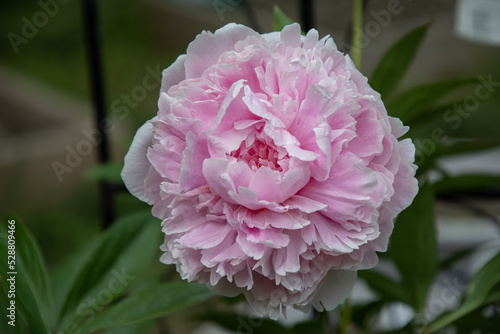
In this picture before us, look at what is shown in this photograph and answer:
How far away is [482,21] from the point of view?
0.63 meters

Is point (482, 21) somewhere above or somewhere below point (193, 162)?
below

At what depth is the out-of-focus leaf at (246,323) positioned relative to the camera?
2.01ft

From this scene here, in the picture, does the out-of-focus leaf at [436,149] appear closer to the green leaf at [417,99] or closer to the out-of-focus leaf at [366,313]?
the green leaf at [417,99]

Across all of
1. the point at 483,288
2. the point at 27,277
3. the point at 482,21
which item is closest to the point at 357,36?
the point at 482,21

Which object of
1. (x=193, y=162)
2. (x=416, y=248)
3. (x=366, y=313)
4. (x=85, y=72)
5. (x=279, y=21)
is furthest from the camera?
(x=85, y=72)

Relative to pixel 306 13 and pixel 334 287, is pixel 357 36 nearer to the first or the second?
pixel 306 13

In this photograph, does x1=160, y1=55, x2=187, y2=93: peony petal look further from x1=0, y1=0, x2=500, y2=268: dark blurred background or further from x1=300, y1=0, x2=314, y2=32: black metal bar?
x1=0, y1=0, x2=500, y2=268: dark blurred background

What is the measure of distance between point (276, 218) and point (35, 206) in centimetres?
168

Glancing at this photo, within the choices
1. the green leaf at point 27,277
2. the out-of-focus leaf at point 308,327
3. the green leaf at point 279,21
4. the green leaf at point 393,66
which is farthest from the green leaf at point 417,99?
the green leaf at point 27,277

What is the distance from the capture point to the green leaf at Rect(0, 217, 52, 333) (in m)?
0.48

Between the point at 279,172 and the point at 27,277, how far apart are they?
0.83ft

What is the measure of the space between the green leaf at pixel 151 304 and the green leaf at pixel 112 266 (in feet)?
0.05

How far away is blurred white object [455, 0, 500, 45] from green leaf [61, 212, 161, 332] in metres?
0.38

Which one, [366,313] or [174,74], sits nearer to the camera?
[174,74]
